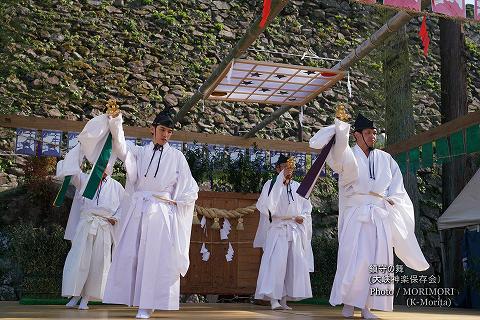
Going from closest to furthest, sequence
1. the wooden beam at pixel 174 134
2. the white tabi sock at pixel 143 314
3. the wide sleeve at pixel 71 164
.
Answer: the white tabi sock at pixel 143 314 → the wide sleeve at pixel 71 164 → the wooden beam at pixel 174 134

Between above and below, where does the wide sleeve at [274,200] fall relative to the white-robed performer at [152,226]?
above

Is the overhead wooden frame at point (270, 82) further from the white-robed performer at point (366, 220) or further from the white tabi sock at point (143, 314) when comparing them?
the white tabi sock at point (143, 314)

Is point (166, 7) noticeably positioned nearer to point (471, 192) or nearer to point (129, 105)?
point (129, 105)

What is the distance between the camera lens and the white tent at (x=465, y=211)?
8.34m

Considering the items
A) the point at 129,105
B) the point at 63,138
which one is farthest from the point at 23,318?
the point at 129,105

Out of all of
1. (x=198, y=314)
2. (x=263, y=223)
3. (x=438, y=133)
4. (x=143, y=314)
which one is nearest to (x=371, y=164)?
(x=198, y=314)

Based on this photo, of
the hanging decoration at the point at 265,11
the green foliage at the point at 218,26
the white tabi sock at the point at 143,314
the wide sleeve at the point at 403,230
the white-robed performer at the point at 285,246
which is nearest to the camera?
the white tabi sock at the point at 143,314

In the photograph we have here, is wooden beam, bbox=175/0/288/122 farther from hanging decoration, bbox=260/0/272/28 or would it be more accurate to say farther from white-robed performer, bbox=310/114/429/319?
white-robed performer, bbox=310/114/429/319

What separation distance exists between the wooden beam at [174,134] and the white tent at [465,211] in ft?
9.33

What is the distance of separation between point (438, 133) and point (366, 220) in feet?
11.9

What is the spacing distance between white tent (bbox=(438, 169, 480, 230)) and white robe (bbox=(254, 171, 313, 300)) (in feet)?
6.78

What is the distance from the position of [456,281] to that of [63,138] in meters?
6.76

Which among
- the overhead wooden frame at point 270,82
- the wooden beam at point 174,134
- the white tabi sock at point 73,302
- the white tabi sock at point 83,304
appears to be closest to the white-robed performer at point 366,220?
the overhead wooden frame at point 270,82

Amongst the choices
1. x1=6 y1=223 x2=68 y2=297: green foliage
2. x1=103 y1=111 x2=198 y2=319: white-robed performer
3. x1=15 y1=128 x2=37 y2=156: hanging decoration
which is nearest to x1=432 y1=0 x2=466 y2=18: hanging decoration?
x1=103 y1=111 x2=198 y2=319: white-robed performer
